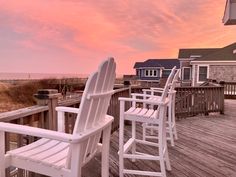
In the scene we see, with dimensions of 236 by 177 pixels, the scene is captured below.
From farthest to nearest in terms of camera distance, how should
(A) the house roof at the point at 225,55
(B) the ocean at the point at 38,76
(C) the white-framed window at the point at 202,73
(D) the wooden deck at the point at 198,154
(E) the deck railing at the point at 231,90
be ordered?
1. (B) the ocean at the point at 38,76
2. (C) the white-framed window at the point at 202,73
3. (A) the house roof at the point at 225,55
4. (E) the deck railing at the point at 231,90
5. (D) the wooden deck at the point at 198,154

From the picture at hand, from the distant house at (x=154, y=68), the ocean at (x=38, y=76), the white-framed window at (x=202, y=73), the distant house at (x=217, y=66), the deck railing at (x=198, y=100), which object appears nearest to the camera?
the deck railing at (x=198, y=100)

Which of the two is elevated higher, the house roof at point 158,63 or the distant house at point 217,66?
the house roof at point 158,63

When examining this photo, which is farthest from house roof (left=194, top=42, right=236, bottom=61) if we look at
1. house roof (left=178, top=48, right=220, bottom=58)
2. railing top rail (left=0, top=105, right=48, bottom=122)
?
railing top rail (left=0, top=105, right=48, bottom=122)

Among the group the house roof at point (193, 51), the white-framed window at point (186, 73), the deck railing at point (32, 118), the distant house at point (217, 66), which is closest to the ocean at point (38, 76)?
the white-framed window at point (186, 73)

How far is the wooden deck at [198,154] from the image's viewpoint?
328cm

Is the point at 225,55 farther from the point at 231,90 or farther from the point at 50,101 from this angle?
the point at 50,101

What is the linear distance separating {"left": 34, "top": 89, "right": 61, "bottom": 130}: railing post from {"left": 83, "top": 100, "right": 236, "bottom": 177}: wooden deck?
3.06ft

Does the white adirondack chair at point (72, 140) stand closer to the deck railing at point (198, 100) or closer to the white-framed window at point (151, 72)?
the deck railing at point (198, 100)

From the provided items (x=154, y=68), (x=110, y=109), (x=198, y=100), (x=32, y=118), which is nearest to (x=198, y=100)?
(x=198, y=100)

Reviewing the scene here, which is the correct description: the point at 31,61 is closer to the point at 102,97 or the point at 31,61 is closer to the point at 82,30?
the point at 82,30

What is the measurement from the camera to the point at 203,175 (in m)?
3.17

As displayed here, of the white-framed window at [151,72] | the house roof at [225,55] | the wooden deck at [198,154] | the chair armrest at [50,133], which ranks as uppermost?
the house roof at [225,55]

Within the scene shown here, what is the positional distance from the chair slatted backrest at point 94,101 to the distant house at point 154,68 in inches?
1034

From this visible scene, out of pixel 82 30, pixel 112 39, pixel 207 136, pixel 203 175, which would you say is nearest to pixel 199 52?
pixel 112 39
